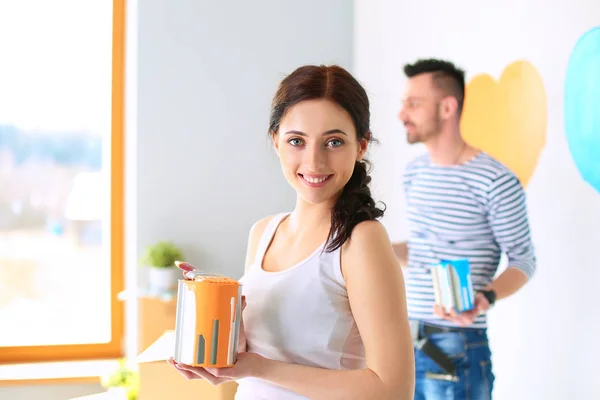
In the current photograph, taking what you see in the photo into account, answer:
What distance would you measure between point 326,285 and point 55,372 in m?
2.68

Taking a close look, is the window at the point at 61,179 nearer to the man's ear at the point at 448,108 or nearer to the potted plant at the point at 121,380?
the potted plant at the point at 121,380

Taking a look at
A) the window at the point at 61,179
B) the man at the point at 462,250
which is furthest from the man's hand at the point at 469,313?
the window at the point at 61,179

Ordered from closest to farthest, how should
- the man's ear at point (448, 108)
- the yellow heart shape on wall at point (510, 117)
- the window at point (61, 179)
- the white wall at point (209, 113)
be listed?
the yellow heart shape on wall at point (510, 117), the man's ear at point (448, 108), the white wall at point (209, 113), the window at point (61, 179)

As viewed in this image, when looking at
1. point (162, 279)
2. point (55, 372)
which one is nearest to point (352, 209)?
point (162, 279)

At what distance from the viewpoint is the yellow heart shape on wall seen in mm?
1805

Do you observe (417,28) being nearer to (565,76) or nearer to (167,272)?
(565,76)

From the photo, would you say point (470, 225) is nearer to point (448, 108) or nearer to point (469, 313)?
point (469, 313)

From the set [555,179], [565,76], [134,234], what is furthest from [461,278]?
[134,234]

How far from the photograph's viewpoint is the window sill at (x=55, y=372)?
306 centimetres

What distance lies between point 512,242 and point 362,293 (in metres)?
1.02

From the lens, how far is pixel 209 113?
326 cm

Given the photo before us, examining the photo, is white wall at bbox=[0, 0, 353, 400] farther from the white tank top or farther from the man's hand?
the white tank top

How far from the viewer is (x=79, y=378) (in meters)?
3.13

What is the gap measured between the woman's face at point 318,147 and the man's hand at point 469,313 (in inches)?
A: 32.5
